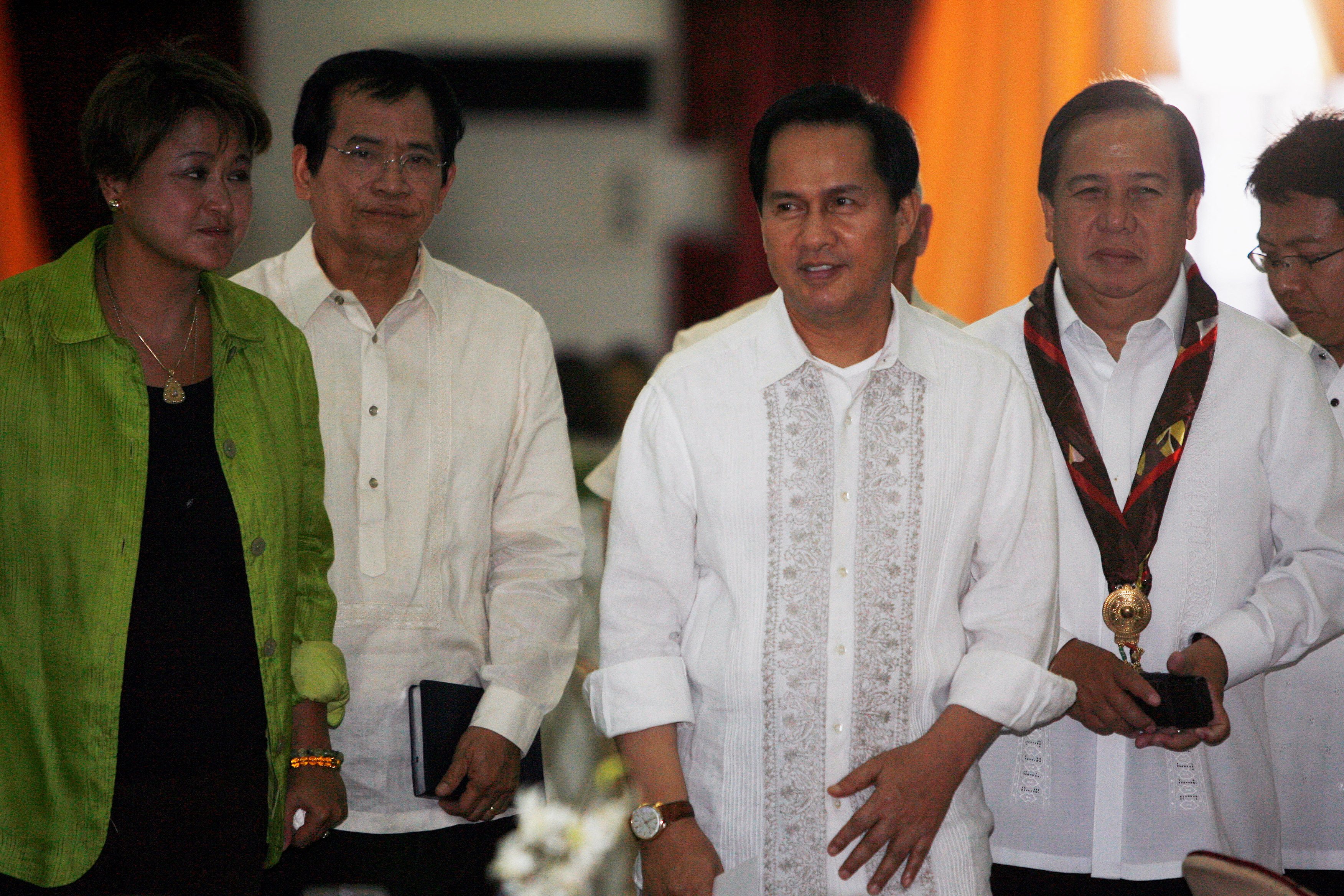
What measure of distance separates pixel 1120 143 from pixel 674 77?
2.96m

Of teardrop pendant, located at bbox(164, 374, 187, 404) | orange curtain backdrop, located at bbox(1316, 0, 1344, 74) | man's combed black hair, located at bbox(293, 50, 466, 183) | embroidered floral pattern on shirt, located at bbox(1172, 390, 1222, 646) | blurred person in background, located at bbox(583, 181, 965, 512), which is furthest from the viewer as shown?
orange curtain backdrop, located at bbox(1316, 0, 1344, 74)

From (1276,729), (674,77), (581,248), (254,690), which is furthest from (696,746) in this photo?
(674,77)

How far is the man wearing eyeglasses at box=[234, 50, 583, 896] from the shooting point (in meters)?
2.03

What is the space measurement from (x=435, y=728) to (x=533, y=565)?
0.33 meters

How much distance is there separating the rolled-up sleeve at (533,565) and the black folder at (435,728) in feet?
0.11

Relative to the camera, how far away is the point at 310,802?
1.81m

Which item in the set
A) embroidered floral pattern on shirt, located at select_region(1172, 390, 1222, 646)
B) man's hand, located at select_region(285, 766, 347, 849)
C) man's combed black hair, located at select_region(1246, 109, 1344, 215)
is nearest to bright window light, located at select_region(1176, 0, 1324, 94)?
man's combed black hair, located at select_region(1246, 109, 1344, 215)

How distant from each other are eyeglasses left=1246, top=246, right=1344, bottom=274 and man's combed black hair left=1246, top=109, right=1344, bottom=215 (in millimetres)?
95

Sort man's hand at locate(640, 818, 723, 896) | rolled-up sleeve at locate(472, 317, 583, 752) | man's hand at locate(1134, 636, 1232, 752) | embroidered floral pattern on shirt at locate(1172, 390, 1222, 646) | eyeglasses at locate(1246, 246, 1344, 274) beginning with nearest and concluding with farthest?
1. man's hand at locate(640, 818, 723, 896)
2. man's hand at locate(1134, 636, 1232, 752)
3. embroidered floral pattern on shirt at locate(1172, 390, 1222, 646)
4. rolled-up sleeve at locate(472, 317, 583, 752)
5. eyeglasses at locate(1246, 246, 1344, 274)

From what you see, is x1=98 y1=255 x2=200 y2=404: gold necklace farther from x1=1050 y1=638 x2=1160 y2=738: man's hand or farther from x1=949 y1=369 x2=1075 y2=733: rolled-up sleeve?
x1=1050 y1=638 x2=1160 y2=738: man's hand

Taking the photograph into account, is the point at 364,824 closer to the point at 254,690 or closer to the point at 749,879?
the point at 254,690

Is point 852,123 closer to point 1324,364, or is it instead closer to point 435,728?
point 435,728

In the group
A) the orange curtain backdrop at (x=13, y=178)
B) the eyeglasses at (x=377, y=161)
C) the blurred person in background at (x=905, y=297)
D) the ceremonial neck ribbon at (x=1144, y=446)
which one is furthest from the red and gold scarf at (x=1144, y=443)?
the orange curtain backdrop at (x=13, y=178)

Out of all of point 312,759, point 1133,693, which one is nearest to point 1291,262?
point 1133,693
